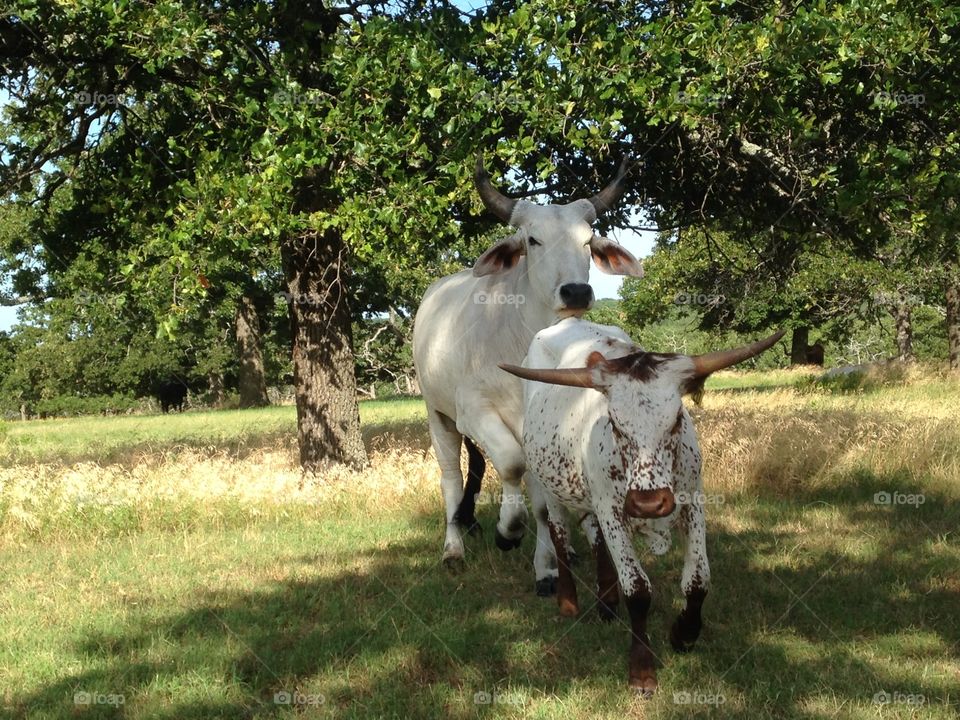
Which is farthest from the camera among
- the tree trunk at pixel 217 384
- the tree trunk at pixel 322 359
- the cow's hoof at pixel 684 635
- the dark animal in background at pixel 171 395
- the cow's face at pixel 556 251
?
the dark animal in background at pixel 171 395

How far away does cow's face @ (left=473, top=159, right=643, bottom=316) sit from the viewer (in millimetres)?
6094

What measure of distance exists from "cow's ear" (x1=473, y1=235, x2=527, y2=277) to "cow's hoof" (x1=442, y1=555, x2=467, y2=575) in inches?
89.6

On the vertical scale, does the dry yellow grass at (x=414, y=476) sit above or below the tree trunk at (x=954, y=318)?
below

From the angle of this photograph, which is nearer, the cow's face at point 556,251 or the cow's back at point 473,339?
the cow's face at point 556,251

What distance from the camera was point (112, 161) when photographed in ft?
34.7

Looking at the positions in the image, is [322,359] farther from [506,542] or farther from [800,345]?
[800,345]

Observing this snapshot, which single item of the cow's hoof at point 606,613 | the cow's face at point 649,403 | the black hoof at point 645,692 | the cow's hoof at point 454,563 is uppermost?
the cow's face at point 649,403

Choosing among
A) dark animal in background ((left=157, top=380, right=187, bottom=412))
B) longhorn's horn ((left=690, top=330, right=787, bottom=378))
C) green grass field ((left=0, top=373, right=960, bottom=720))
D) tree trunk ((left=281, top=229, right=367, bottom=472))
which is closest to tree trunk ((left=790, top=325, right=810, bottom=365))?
green grass field ((left=0, top=373, right=960, bottom=720))

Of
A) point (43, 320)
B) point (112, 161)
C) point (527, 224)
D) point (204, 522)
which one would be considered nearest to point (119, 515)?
point (204, 522)

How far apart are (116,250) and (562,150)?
5.63 metres

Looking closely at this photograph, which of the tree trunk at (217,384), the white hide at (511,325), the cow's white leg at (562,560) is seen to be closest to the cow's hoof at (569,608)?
the cow's white leg at (562,560)

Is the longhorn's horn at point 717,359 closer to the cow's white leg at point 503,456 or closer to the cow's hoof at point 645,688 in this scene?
the cow's hoof at point 645,688

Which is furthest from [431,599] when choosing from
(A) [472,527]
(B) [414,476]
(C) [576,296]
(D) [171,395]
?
(D) [171,395]

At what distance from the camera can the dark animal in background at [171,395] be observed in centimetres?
5522
